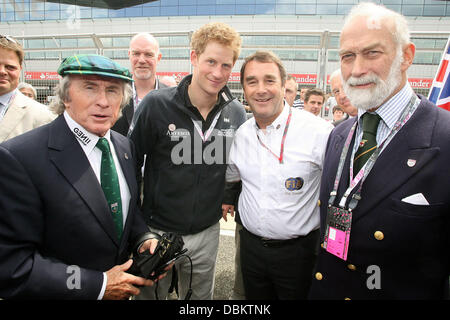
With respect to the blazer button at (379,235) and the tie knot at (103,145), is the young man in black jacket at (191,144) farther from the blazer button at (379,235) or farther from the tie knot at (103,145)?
the blazer button at (379,235)

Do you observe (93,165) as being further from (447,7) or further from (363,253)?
(447,7)

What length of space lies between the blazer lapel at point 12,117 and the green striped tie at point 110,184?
137cm

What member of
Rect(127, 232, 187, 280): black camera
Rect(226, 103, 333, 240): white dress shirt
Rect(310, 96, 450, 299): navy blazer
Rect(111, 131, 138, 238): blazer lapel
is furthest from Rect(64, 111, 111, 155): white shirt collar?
Rect(310, 96, 450, 299): navy blazer

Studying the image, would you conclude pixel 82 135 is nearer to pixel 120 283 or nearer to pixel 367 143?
pixel 120 283

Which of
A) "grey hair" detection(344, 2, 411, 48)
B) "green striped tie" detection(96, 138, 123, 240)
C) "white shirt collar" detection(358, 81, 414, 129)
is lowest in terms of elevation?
"green striped tie" detection(96, 138, 123, 240)

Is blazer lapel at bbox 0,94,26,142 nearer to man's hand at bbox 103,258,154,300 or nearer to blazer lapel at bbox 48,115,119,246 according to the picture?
blazer lapel at bbox 48,115,119,246

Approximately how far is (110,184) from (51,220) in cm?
35

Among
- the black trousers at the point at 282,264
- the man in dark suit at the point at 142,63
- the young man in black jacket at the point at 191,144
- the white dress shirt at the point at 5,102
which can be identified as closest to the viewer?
the black trousers at the point at 282,264

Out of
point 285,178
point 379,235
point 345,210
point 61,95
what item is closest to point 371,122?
point 345,210

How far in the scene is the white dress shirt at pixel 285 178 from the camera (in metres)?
2.14

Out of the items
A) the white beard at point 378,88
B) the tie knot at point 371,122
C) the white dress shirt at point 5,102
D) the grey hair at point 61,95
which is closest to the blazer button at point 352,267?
the tie knot at point 371,122

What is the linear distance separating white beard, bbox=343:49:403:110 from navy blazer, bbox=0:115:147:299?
1.61 metres

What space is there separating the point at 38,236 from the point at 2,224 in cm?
16

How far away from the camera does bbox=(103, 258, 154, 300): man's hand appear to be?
1464mm
